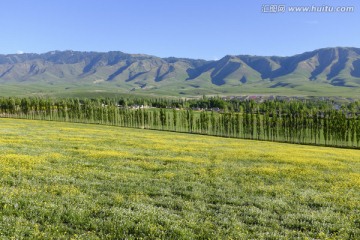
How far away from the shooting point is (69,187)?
66.1 ft

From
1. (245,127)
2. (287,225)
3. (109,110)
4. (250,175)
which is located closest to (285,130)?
(245,127)

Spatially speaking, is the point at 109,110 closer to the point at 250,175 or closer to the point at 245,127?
the point at 245,127

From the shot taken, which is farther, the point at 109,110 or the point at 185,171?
the point at 109,110

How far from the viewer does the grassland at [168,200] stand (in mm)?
14242

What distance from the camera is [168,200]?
18859 millimetres

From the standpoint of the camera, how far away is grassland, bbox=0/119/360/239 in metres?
14.2

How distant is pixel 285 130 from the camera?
164 m

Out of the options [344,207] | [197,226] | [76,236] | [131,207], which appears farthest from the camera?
[344,207]

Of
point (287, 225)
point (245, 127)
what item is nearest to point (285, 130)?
point (245, 127)

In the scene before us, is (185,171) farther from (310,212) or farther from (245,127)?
(245,127)

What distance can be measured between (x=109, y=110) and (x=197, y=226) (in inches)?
7326

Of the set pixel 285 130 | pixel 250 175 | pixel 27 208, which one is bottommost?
pixel 285 130

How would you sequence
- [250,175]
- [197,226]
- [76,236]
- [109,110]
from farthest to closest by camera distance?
[109,110]
[250,175]
[197,226]
[76,236]

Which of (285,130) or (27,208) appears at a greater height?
(27,208)
